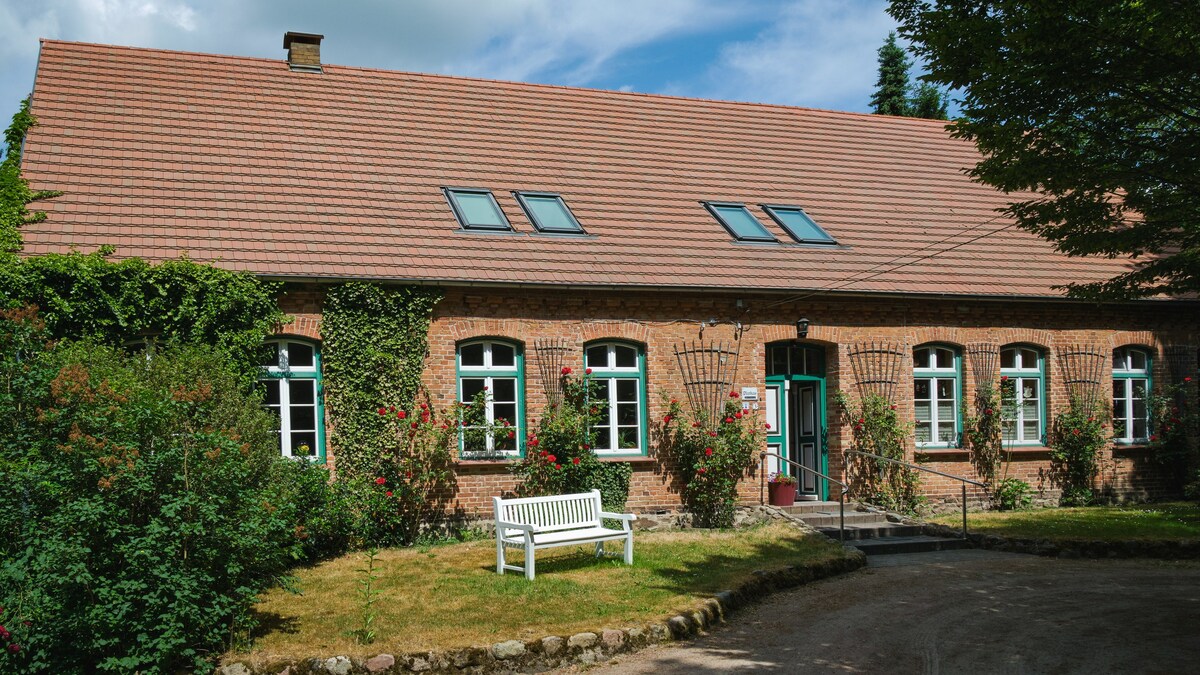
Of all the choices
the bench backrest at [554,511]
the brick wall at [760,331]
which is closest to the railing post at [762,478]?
the brick wall at [760,331]

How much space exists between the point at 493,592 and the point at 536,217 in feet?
23.8

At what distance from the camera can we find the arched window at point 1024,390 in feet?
56.5

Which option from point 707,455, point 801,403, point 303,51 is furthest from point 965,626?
point 303,51

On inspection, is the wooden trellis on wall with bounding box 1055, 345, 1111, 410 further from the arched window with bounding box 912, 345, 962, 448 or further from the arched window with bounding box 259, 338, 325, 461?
the arched window with bounding box 259, 338, 325, 461

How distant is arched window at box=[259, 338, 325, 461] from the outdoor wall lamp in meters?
7.07

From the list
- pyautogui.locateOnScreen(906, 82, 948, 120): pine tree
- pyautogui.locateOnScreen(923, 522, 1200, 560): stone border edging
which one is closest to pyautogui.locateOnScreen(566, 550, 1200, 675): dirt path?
pyautogui.locateOnScreen(923, 522, 1200, 560): stone border edging

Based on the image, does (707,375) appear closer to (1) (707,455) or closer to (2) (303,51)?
(1) (707,455)

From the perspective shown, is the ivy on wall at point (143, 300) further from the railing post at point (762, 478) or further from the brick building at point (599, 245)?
the railing post at point (762, 478)

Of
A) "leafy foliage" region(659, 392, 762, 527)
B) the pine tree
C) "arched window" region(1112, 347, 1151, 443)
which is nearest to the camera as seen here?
"leafy foliage" region(659, 392, 762, 527)

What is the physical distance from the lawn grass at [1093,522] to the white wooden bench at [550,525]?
226 inches

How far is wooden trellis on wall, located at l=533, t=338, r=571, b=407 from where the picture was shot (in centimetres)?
1455

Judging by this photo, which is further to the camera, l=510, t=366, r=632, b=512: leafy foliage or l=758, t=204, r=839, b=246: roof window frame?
l=758, t=204, r=839, b=246: roof window frame

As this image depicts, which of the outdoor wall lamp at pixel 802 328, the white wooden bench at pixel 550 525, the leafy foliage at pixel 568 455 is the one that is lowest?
the white wooden bench at pixel 550 525

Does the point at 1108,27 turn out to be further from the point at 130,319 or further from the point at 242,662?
the point at 130,319
